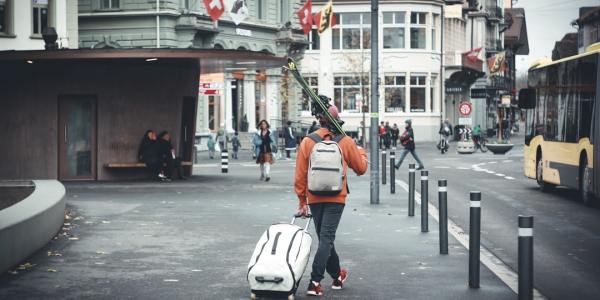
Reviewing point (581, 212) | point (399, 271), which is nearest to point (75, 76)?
point (581, 212)

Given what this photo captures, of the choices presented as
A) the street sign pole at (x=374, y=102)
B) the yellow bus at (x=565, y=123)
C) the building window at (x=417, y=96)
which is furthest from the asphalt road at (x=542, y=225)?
the building window at (x=417, y=96)

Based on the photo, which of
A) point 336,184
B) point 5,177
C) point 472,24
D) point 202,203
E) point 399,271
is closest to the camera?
point 336,184

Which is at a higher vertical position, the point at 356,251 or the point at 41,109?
the point at 41,109

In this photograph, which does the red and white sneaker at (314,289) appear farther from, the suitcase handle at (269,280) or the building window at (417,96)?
the building window at (417,96)

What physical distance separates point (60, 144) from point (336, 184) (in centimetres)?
1927

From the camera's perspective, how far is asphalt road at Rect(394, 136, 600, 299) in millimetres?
11648

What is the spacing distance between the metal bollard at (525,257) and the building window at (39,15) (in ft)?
117

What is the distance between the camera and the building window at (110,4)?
48906 millimetres

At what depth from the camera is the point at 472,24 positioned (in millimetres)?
91312

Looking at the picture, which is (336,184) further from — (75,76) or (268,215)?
(75,76)

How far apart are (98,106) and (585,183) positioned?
1270cm

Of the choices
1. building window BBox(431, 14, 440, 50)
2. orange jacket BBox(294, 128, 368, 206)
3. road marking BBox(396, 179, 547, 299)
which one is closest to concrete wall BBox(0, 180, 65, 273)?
orange jacket BBox(294, 128, 368, 206)

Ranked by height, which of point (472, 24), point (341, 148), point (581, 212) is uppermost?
point (472, 24)

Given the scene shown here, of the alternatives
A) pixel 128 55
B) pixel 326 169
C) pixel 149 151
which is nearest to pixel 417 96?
pixel 149 151
